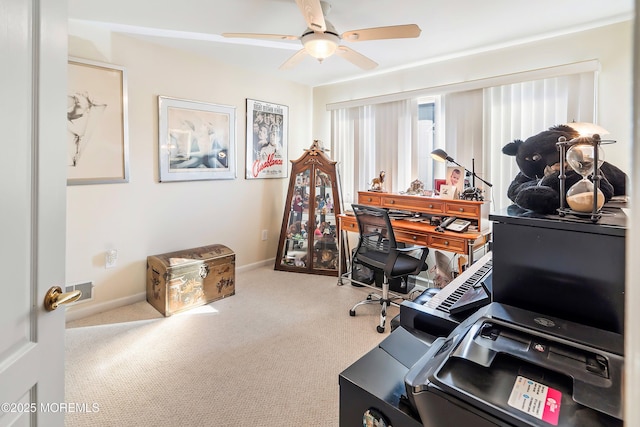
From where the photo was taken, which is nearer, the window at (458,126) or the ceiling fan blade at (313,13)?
the ceiling fan blade at (313,13)

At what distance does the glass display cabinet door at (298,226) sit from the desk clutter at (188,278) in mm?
922

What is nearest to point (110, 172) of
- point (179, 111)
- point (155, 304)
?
point (179, 111)

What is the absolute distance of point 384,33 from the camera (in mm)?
2088

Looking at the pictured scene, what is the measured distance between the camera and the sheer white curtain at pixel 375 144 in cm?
360

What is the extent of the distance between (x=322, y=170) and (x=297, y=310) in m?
1.71

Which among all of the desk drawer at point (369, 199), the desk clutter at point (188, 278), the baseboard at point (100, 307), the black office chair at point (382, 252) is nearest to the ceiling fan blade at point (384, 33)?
the black office chair at point (382, 252)

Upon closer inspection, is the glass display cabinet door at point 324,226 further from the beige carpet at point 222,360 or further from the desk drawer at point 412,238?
the desk drawer at point 412,238

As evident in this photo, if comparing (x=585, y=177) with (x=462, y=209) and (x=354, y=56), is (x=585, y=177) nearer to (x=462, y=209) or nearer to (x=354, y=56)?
(x=354, y=56)

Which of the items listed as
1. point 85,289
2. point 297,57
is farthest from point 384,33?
point 85,289

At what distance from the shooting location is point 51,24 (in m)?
0.81

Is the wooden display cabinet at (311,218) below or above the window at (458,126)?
below

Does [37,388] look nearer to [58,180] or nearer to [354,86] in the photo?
[58,180]

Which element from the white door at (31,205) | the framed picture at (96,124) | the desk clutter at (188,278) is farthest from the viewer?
the desk clutter at (188,278)

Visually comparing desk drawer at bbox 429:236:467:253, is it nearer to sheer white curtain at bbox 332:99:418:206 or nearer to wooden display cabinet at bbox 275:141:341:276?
sheer white curtain at bbox 332:99:418:206
